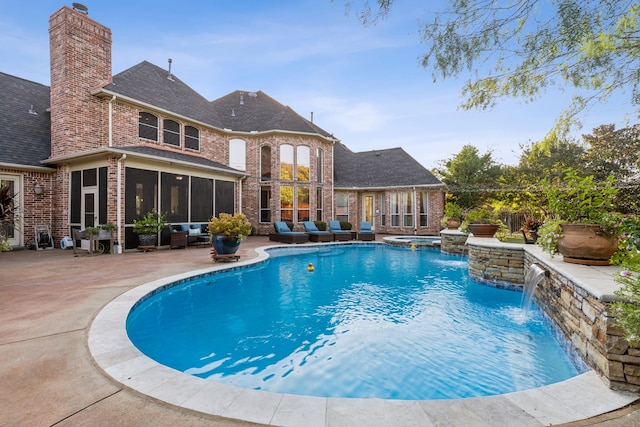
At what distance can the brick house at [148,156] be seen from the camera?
33.9ft

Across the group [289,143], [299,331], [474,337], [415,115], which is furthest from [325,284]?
[289,143]

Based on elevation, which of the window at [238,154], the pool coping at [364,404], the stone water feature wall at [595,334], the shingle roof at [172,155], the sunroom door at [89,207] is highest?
the window at [238,154]

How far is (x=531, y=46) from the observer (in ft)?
14.4

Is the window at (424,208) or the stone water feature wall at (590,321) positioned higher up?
the window at (424,208)

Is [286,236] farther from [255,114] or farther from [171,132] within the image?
[255,114]

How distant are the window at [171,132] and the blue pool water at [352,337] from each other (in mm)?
8734

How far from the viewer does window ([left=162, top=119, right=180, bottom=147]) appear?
13086 millimetres

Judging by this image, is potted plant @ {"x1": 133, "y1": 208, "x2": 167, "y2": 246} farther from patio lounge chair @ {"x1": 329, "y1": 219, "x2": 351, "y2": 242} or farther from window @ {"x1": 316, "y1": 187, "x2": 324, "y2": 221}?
window @ {"x1": 316, "y1": 187, "x2": 324, "y2": 221}

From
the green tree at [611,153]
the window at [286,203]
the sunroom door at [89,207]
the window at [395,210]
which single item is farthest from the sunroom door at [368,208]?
the sunroom door at [89,207]

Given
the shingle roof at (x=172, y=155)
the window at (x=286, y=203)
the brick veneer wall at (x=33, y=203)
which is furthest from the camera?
the window at (x=286, y=203)

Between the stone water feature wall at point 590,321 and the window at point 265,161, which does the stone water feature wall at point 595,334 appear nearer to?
the stone water feature wall at point 590,321

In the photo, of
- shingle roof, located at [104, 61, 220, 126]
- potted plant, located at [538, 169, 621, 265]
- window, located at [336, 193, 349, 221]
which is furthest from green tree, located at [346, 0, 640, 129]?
window, located at [336, 193, 349, 221]

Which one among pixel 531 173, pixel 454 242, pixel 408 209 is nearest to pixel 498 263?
pixel 454 242

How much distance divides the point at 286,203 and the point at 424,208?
835cm
